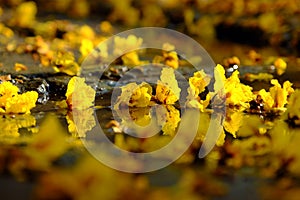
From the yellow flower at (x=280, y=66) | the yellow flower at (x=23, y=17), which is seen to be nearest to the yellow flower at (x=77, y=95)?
the yellow flower at (x=280, y=66)

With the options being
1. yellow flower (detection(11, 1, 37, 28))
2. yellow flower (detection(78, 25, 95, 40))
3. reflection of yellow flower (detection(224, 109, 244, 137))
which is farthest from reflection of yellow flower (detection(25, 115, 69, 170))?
yellow flower (detection(11, 1, 37, 28))

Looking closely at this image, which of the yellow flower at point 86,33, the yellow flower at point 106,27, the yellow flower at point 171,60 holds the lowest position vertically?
the yellow flower at point 171,60

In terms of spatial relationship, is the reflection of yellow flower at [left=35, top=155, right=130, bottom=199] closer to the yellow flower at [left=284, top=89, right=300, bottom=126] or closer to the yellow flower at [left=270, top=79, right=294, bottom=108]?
the yellow flower at [left=284, top=89, right=300, bottom=126]

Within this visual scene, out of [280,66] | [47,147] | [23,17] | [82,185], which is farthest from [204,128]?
[23,17]

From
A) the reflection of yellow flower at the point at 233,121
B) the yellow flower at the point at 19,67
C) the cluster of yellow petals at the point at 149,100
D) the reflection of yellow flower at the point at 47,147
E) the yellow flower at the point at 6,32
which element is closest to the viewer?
the reflection of yellow flower at the point at 47,147

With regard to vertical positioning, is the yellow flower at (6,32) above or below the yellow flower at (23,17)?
below

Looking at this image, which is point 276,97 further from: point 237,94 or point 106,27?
point 106,27

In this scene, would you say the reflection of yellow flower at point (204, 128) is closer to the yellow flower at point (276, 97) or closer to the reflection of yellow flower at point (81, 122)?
the yellow flower at point (276, 97)
